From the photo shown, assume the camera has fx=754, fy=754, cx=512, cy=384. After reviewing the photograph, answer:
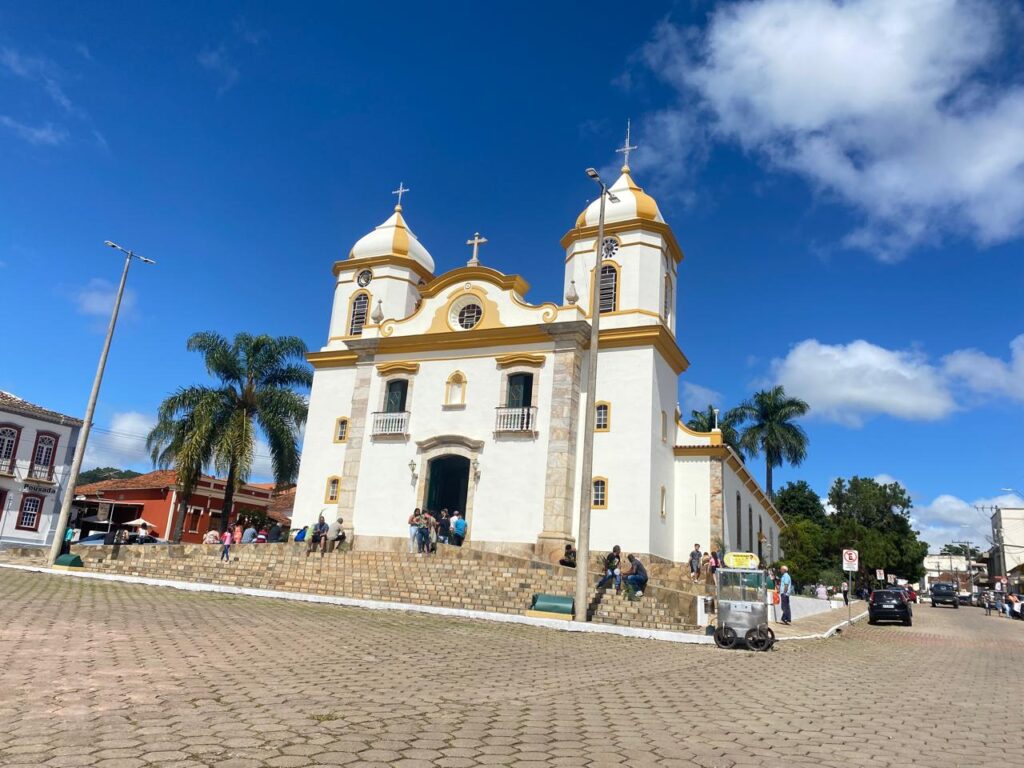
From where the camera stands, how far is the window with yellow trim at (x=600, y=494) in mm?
22141

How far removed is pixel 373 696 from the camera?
618cm

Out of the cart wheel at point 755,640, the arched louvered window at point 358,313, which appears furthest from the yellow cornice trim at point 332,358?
the cart wheel at point 755,640

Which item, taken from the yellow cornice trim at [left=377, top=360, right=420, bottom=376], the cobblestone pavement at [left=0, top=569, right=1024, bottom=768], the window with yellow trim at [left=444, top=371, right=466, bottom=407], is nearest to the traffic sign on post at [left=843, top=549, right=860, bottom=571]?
the cobblestone pavement at [left=0, top=569, right=1024, bottom=768]

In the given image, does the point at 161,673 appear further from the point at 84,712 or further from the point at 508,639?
the point at 508,639

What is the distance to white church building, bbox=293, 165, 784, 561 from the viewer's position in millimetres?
22297

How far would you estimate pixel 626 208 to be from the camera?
985 inches

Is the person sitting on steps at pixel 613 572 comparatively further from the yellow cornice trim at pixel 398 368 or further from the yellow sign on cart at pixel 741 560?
the yellow cornice trim at pixel 398 368

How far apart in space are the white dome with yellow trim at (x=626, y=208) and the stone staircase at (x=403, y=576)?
12011 millimetres

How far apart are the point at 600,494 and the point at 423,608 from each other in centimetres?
847

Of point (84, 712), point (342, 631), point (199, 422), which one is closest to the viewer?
point (84, 712)

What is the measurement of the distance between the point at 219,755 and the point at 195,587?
14.2 metres

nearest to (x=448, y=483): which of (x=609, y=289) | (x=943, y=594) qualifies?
(x=609, y=289)

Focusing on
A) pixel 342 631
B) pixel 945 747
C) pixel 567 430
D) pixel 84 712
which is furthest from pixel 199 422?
pixel 945 747

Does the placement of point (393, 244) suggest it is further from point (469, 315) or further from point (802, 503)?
point (802, 503)
